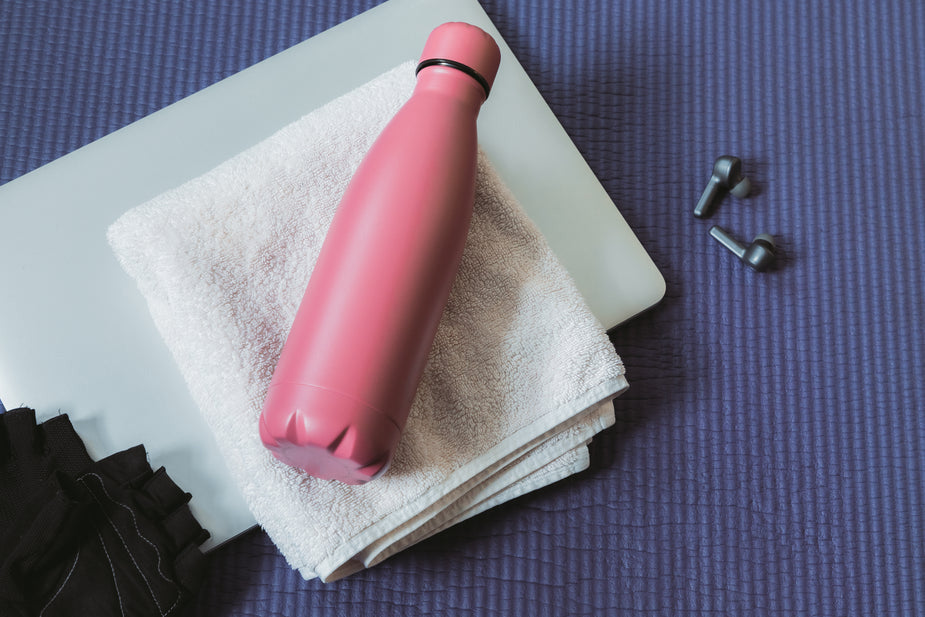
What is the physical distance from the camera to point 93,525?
500 millimetres

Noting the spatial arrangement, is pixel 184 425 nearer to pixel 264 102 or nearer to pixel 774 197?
pixel 264 102

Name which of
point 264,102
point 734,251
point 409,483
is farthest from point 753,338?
point 264,102

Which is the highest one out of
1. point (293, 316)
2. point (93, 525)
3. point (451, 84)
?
point (451, 84)

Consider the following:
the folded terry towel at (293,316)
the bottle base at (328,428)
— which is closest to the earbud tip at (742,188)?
the folded terry towel at (293,316)

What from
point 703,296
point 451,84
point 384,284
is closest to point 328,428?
point 384,284

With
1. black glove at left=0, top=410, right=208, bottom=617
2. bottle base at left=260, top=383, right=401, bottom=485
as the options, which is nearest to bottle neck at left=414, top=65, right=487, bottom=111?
bottle base at left=260, top=383, right=401, bottom=485

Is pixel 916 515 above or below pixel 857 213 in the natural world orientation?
below

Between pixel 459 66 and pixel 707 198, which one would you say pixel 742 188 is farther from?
pixel 459 66

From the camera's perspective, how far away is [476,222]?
508 millimetres

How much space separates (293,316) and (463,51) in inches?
7.3

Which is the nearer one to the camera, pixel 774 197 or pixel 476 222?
pixel 476 222

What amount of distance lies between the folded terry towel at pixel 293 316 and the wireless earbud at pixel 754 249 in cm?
17

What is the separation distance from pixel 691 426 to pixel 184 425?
356 millimetres

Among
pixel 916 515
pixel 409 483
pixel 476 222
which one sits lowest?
pixel 916 515
